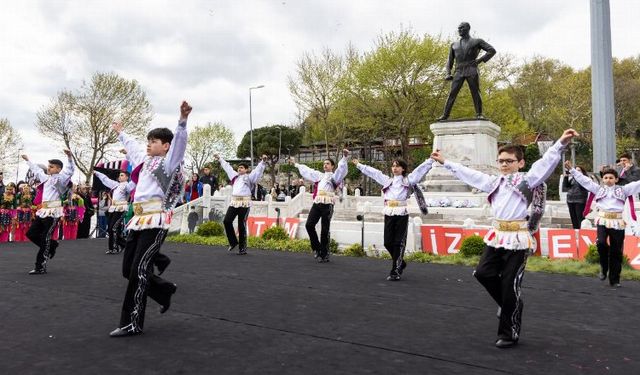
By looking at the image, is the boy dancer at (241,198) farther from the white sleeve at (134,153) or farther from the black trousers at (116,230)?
the white sleeve at (134,153)

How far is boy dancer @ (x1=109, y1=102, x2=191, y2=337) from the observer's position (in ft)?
15.5

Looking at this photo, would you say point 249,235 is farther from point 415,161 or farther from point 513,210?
point 415,161

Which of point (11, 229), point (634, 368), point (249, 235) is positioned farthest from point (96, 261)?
point (634, 368)

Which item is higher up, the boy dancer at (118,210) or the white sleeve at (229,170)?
the white sleeve at (229,170)

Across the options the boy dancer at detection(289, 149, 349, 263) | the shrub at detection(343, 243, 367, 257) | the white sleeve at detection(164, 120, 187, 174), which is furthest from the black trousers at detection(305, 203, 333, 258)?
the white sleeve at detection(164, 120, 187, 174)

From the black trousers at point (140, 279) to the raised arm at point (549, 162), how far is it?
3.60 metres

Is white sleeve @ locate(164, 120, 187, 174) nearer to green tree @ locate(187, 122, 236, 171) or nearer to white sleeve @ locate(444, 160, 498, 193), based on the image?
white sleeve @ locate(444, 160, 498, 193)

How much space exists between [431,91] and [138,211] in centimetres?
2931

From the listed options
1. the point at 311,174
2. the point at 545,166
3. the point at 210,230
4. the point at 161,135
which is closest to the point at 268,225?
the point at 210,230

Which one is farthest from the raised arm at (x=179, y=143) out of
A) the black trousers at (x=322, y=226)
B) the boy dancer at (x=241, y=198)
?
the boy dancer at (x=241, y=198)

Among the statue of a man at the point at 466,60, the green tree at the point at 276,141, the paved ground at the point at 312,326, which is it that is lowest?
the paved ground at the point at 312,326

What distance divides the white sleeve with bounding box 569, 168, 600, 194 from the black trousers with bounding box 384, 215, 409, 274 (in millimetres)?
2578

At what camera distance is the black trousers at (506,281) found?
4473 millimetres

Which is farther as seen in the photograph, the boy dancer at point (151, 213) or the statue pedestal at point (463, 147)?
the statue pedestal at point (463, 147)
